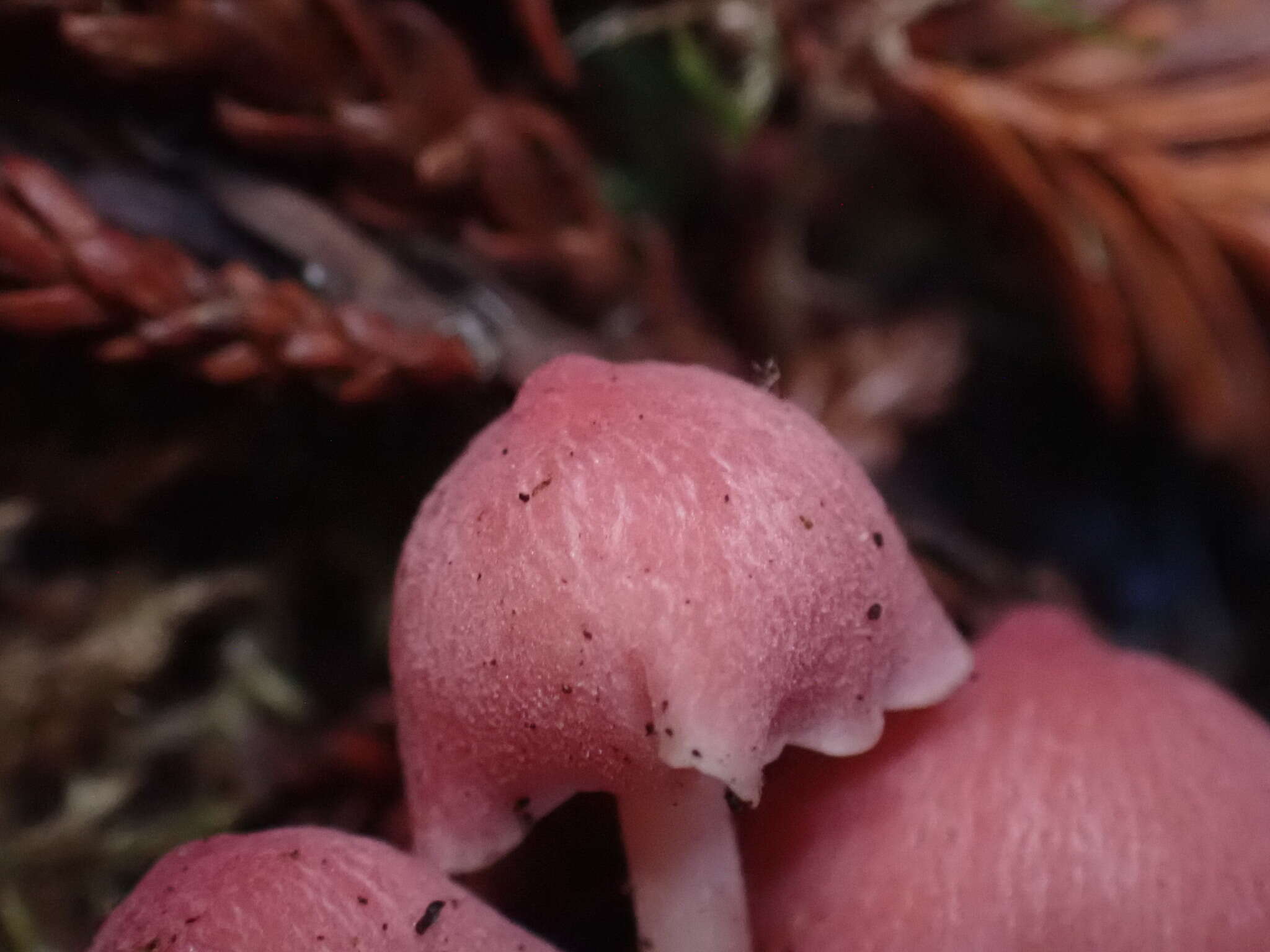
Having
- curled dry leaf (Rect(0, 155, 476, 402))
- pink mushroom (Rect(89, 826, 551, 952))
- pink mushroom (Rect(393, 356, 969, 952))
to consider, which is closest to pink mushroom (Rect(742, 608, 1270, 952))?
pink mushroom (Rect(393, 356, 969, 952))

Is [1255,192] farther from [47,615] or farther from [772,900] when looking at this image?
[47,615]

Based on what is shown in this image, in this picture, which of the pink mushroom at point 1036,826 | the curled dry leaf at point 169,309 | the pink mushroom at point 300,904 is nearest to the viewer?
the pink mushroom at point 300,904

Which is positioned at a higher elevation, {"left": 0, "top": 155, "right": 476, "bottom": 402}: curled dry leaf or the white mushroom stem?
{"left": 0, "top": 155, "right": 476, "bottom": 402}: curled dry leaf

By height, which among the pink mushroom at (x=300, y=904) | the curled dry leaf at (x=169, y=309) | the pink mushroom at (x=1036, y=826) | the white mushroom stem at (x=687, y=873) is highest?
the curled dry leaf at (x=169, y=309)

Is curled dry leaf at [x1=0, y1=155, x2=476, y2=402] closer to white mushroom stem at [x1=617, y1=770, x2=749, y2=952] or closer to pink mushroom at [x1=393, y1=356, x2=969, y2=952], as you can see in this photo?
pink mushroom at [x1=393, y1=356, x2=969, y2=952]

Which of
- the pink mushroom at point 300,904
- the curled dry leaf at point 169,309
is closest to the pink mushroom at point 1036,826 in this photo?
the pink mushroom at point 300,904

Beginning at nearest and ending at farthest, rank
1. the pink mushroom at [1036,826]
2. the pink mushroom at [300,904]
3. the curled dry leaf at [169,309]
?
the pink mushroom at [300,904] → the pink mushroom at [1036,826] → the curled dry leaf at [169,309]

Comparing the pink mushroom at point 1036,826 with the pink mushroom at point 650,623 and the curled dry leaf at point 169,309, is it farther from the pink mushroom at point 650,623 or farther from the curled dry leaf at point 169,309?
the curled dry leaf at point 169,309
